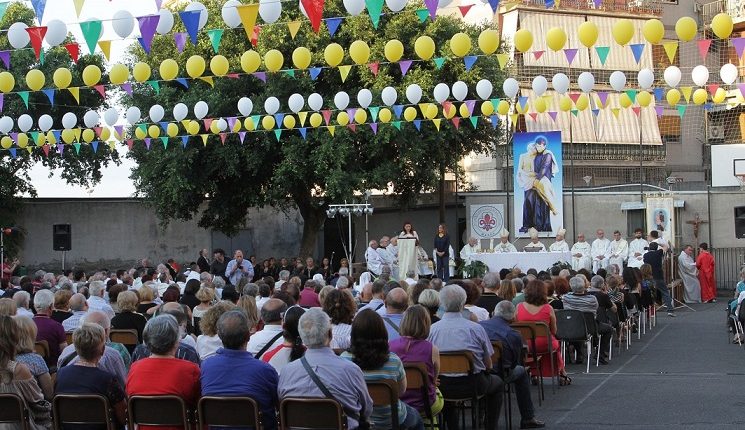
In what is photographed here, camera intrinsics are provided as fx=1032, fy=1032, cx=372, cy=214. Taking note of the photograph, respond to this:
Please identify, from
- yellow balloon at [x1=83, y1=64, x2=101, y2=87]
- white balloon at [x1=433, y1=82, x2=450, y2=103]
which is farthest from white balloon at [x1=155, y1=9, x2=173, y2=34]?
white balloon at [x1=433, y1=82, x2=450, y2=103]

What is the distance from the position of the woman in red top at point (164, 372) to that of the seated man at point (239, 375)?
0.38 feet

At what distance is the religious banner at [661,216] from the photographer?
97.5 ft

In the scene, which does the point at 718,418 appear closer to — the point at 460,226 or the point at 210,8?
the point at 210,8

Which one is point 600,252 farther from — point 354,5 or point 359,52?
point 354,5

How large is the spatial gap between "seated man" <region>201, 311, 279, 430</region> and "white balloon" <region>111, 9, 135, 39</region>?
311 inches

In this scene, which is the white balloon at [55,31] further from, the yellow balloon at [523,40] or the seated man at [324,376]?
the seated man at [324,376]

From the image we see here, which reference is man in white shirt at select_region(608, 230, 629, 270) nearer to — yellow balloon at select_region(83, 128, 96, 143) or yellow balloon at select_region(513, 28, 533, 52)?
yellow balloon at select_region(513, 28, 533, 52)

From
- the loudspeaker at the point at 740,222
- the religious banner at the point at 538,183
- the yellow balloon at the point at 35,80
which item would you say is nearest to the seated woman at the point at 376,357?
the yellow balloon at the point at 35,80

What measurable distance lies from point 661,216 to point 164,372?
25.5 meters

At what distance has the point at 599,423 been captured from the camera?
9781 mm

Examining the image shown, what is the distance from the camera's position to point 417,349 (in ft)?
24.5

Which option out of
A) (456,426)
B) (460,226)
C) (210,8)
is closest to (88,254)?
(210,8)

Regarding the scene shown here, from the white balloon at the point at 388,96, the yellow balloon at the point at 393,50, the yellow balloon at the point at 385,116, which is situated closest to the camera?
the yellow balloon at the point at 393,50

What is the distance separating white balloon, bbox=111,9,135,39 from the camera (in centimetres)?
1330
